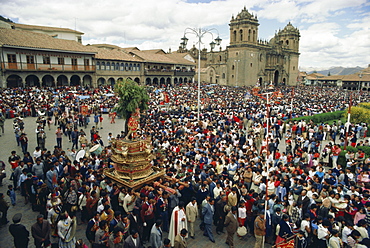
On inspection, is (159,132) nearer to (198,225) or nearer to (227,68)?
(198,225)

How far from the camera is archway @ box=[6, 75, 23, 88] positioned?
30.9 meters

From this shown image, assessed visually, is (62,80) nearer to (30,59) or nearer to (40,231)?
(30,59)

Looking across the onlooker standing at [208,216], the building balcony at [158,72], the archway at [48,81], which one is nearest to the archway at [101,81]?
the archway at [48,81]

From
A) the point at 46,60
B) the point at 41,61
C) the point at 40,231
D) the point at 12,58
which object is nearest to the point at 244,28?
the point at 46,60

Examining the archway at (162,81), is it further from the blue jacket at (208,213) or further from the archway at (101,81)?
the blue jacket at (208,213)

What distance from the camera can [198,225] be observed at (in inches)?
339

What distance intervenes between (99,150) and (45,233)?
6.57 m

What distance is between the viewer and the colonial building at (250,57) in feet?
204

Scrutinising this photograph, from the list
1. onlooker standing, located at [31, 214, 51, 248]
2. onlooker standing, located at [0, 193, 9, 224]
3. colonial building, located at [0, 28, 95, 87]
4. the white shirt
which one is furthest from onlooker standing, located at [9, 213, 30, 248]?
colonial building, located at [0, 28, 95, 87]

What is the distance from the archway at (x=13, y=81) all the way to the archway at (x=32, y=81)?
102 centimetres

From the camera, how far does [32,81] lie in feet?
111

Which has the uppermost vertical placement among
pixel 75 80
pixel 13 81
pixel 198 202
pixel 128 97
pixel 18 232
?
pixel 75 80

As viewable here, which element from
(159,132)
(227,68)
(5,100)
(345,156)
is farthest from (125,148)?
(227,68)

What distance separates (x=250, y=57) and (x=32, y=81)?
49172 mm
